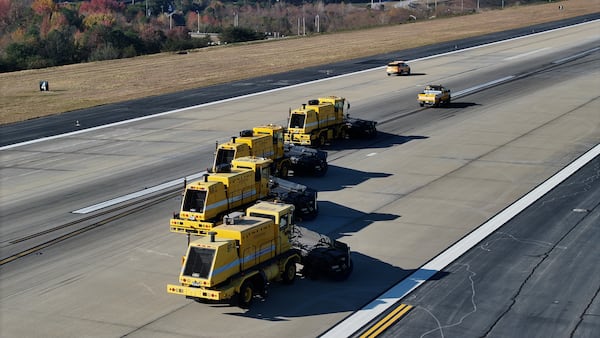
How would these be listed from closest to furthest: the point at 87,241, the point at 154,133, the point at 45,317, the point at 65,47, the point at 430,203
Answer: the point at 45,317, the point at 87,241, the point at 430,203, the point at 154,133, the point at 65,47

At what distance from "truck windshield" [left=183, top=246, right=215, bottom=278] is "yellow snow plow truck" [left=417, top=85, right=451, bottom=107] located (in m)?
50.4

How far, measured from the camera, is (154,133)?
71.4 meters

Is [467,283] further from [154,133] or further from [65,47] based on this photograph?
[65,47]

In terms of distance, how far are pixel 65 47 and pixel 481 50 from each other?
6243 cm

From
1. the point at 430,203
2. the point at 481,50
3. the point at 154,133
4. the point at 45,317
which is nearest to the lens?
the point at 45,317

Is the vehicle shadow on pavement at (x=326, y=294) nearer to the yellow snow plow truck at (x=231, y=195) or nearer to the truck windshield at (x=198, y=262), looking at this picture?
the truck windshield at (x=198, y=262)

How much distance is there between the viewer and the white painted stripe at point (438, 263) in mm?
31234

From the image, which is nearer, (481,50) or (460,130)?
(460,130)

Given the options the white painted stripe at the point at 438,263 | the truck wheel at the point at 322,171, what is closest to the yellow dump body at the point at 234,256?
the white painted stripe at the point at 438,263

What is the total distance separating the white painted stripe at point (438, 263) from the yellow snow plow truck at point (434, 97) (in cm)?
2385

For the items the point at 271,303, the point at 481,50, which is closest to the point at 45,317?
the point at 271,303

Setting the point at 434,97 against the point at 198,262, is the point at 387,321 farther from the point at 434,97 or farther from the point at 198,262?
the point at 434,97

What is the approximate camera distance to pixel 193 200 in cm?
3969

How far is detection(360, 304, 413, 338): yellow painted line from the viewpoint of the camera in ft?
99.0
